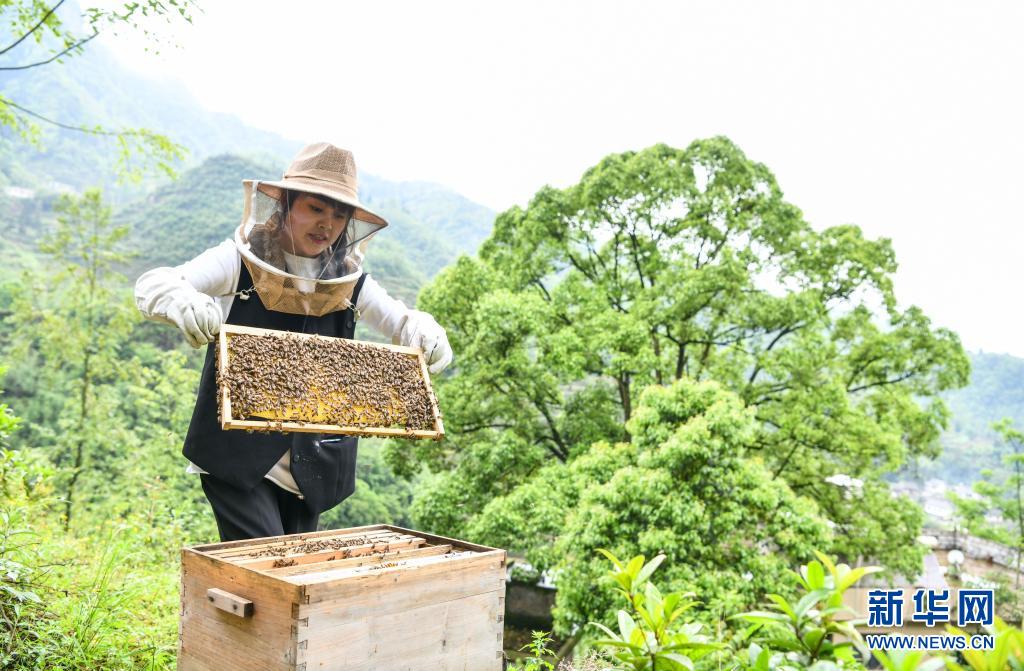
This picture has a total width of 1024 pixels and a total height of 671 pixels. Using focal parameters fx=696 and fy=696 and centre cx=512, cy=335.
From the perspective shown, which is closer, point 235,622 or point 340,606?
point 340,606

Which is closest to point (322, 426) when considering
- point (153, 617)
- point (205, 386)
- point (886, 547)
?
point (205, 386)

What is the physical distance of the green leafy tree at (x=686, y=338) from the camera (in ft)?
41.2

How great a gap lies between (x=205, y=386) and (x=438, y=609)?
4.13 ft

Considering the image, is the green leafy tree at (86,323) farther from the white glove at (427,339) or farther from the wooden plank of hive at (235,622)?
the wooden plank of hive at (235,622)

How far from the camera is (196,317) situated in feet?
7.74

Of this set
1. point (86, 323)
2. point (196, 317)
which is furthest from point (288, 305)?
point (86, 323)

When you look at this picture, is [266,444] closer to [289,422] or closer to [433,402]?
[289,422]

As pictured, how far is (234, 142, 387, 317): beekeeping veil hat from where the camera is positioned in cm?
274

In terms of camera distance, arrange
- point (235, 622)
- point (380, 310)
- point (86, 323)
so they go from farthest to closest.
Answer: point (86, 323) → point (380, 310) → point (235, 622)

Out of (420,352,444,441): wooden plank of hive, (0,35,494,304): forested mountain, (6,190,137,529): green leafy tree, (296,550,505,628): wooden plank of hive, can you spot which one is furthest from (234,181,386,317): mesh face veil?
(6,190,137,529): green leafy tree

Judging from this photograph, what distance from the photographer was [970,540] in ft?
91.2

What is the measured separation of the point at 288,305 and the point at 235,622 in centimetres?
127

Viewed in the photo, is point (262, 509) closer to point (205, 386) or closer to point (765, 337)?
point (205, 386)

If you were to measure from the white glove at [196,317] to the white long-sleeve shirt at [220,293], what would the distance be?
0.05ft
